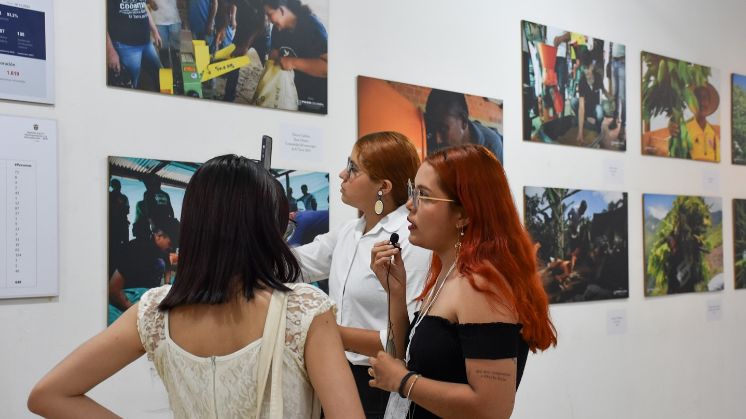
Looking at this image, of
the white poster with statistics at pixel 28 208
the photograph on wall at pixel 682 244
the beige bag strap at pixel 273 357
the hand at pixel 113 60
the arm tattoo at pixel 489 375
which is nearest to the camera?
the beige bag strap at pixel 273 357

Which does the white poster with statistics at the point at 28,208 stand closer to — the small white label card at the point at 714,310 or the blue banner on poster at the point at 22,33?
the blue banner on poster at the point at 22,33

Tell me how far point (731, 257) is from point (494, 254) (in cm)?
446

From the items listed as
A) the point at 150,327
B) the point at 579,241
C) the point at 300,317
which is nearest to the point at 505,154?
the point at 579,241

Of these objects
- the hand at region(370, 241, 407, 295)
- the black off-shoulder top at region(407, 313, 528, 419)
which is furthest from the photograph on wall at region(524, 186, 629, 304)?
the black off-shoulder top at region(407, 313, 528, 419)

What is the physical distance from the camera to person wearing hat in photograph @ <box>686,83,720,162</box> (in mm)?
5625

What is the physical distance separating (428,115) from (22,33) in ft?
7.07

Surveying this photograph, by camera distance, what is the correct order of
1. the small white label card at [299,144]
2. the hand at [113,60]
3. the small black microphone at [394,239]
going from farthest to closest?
the small white label card at [299,144]
the hand at [113,60]
the small black microphone at [394,239]

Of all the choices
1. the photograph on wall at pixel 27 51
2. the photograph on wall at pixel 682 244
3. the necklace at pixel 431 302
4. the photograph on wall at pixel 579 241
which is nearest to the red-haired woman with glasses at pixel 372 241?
the necklace at pixel 431 302

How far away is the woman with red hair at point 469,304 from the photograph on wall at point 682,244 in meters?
3.42

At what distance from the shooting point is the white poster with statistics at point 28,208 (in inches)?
Answer: 112

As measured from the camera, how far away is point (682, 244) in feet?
18.1

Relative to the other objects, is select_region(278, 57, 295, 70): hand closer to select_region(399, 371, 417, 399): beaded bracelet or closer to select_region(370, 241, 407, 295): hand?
select_region(370, 241, 407, 295): hand

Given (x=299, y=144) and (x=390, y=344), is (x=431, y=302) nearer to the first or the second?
(x=390, y=344)

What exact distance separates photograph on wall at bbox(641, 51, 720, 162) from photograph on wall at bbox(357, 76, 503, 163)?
1523 mm
